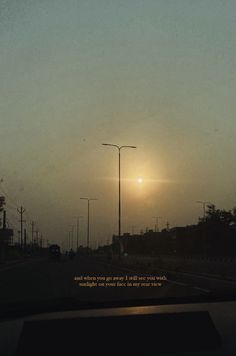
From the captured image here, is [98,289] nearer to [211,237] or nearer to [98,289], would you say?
[98,289]

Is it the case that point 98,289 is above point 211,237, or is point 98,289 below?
below

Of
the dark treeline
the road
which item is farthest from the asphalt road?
the dark treeline

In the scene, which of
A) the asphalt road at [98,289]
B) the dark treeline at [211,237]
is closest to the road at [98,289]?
the asphalt road at [98,289]

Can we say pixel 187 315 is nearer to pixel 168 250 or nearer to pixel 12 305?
pixel 12 305

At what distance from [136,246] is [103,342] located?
479 feet

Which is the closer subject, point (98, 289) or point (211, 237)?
point (98, 289)

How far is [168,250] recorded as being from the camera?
140250mm

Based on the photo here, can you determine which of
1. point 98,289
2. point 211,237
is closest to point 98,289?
point 98,289

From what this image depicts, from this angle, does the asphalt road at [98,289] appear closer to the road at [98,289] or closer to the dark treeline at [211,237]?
the road at [98,289]

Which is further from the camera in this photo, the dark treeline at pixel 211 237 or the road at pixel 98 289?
the dark treeline at pixel 211 237

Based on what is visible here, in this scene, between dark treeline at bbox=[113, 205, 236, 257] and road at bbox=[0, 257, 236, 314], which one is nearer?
road at bbox=[0, 257, 236, 314]

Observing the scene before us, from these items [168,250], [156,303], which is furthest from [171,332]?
[168,250]

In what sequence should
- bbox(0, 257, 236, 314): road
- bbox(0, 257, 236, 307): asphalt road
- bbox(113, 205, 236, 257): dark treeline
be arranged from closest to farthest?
bbox(0, 257, 236, 314): road, bbox(0, 257, 236, 307): asphalt road, bbox(113, 205, 236, 257): dark treeline

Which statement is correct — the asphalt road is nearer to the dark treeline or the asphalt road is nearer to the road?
the road
